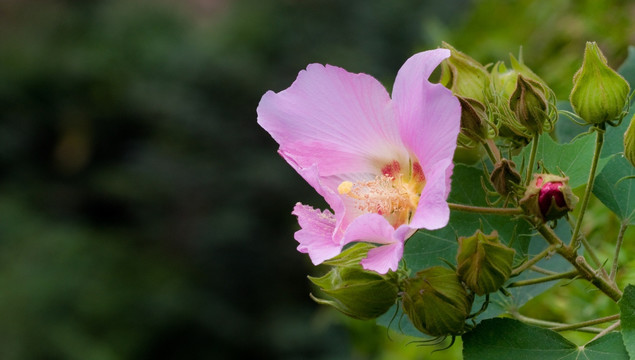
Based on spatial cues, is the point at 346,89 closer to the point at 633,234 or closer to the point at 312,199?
the point at 633,234

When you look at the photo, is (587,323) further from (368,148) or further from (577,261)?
(368,148)

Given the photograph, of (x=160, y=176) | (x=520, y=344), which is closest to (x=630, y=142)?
(x=520, y=344)

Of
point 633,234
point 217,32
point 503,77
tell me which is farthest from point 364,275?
point 217,32

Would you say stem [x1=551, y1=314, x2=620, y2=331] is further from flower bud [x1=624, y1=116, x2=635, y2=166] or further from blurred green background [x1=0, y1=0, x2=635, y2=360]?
blurred green background [x1=0, y1=0, x2=635, y2=360]

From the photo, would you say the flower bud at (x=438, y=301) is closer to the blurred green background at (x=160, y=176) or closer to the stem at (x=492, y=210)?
the stem at (x=492, y=210)

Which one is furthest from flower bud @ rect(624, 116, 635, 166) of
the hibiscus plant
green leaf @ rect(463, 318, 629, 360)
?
green leaf @ rect(463, 318, 629, 360)

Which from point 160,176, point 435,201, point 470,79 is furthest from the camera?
point 160,176
